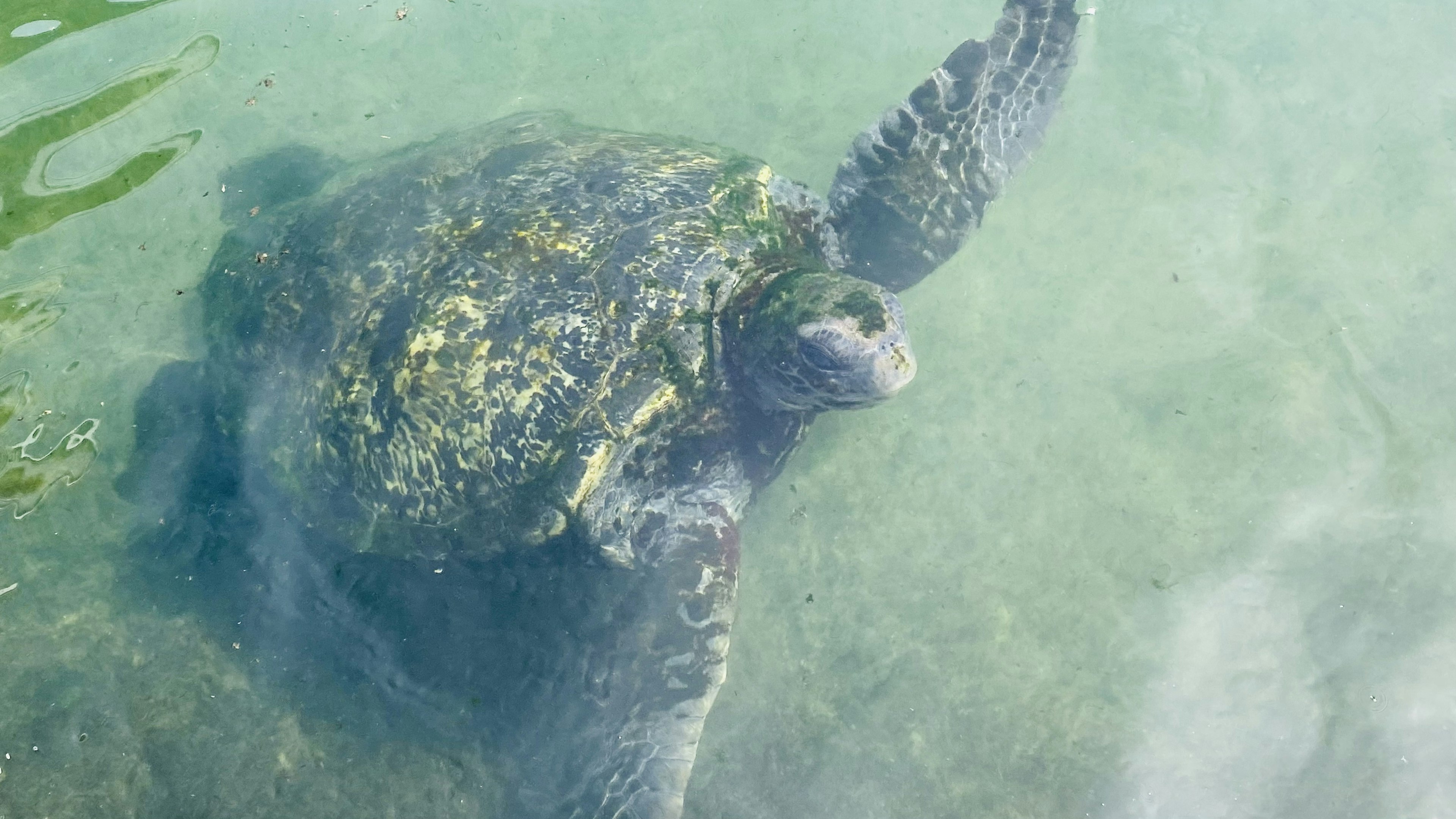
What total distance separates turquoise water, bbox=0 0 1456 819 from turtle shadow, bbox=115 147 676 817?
0.26 feet

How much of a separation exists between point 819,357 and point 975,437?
1.61 meters

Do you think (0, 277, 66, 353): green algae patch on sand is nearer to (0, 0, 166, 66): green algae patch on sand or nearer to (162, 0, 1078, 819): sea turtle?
(162, 0, 1078, 819): sea turtle

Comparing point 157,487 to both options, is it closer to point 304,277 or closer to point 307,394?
point 307,394

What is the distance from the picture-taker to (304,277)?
4.41 metres

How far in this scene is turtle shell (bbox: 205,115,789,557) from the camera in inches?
151

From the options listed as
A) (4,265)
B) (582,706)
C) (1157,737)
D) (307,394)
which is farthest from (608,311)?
(4,265)

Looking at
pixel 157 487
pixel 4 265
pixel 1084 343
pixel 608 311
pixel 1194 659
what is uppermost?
pixel 608 311

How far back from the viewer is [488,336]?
3812 millimetres

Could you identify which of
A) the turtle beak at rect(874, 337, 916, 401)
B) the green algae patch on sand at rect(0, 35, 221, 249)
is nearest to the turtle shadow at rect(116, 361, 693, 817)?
the turtle beak at rect(874, 337, 916, 401)

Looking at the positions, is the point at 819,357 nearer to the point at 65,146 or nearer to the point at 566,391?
the point at 566,391

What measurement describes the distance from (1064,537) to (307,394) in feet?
14.8

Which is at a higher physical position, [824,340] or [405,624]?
[824,340]

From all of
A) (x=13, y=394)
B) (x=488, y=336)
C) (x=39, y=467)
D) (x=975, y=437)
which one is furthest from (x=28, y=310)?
(x=975, y=437)

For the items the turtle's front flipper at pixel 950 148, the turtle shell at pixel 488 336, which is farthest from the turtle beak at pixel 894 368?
the turtle's front flipper at pixel 950 148
